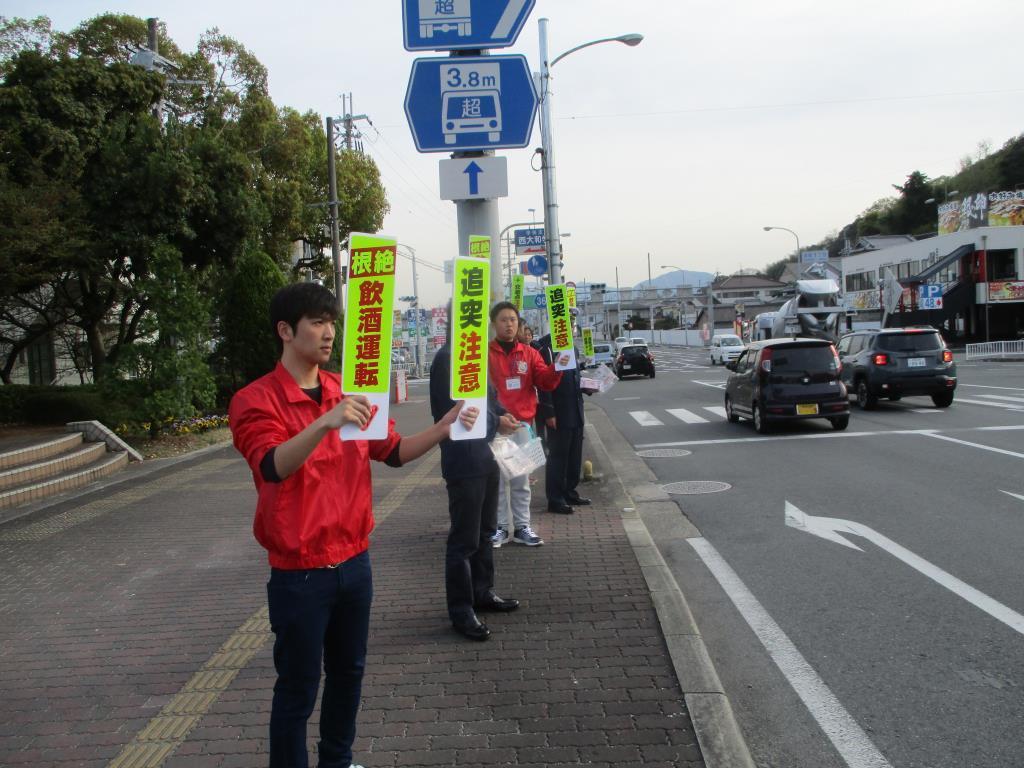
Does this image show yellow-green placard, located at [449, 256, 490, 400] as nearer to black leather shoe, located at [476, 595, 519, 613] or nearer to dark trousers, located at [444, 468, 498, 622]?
dark trousers, located at [444, 468, 498, 622]

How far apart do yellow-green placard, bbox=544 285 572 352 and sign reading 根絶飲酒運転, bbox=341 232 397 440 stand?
533cm

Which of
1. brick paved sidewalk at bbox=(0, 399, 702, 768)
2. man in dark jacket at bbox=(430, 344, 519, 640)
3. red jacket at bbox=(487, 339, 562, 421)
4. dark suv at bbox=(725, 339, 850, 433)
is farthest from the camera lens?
dark suv at bbox=(725, 339, 850, 433)

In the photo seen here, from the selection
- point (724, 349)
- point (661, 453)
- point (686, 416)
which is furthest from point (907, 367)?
point (724, 349)

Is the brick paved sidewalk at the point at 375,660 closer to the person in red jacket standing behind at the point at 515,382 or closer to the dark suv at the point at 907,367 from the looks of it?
the person in red jacket standing behind at the point at 515,382

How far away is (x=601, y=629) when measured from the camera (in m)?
4.79

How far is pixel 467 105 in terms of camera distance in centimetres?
536

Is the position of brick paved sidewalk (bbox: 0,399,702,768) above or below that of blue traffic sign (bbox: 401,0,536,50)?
below

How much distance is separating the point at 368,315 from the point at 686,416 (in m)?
16.4

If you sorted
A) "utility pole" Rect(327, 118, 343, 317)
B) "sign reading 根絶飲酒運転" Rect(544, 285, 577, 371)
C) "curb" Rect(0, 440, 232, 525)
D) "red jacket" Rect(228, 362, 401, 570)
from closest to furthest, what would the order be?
"red jacket" Rect(228, 362, 401, 570) → "sign reading 根絶飲酒運転" Rect(544, 285, 577, 371) → "curb" Rect(0, 440, 232, 525) → "utility pole" Rect(327, 118, 343, 317)

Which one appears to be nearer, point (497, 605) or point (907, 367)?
point (497, 605)

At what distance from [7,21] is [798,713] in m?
18.7

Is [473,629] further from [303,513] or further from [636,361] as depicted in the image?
[636,361]

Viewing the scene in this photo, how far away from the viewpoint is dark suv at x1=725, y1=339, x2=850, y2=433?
14016mm

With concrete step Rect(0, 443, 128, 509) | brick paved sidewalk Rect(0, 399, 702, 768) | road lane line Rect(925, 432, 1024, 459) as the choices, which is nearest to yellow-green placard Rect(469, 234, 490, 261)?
brick paved sidewalk Rect(0, 399, 702, 768)
